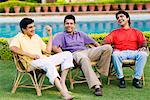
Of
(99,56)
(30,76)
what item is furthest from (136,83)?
(30,76)

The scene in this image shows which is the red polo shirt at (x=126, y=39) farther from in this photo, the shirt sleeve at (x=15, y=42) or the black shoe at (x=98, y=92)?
the shirt sleeve at (x=15, y=42)

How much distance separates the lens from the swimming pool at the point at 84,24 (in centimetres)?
1661

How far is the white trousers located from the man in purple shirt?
0.61 feet

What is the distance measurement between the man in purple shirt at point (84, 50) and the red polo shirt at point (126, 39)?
0.29 meters

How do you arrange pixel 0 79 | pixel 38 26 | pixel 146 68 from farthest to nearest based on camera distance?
pixel 38 26, pixel 146 68, pixel 0 79

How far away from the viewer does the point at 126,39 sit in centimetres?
659

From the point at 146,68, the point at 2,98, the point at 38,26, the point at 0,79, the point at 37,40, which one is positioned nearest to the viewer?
the point at 2,98

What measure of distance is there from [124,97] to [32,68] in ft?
4.19

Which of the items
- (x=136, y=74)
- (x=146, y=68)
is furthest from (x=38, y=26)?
(x=136, y=74)

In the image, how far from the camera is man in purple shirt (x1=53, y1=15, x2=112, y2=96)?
5.71m

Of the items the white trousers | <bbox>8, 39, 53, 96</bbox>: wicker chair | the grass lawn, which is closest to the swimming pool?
the grass lawn

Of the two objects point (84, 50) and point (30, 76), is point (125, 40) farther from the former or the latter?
point (30, 76)

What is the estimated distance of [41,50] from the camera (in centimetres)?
624

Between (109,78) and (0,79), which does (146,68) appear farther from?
(0,79)
